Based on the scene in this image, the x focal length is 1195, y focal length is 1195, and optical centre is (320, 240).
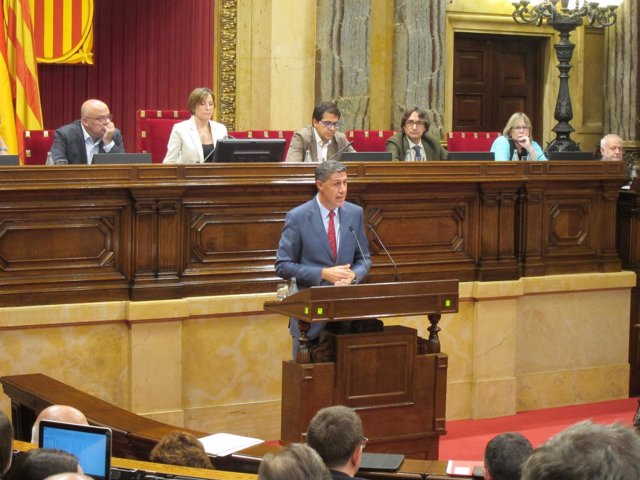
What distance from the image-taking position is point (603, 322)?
7.98m

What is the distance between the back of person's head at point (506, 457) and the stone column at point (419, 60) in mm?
6939

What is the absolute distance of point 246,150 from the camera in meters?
6.84

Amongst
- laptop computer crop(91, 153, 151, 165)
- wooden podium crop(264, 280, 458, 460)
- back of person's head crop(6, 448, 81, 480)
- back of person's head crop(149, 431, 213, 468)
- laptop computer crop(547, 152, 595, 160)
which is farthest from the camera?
laptop computer crop(547, 152, 595, 160)

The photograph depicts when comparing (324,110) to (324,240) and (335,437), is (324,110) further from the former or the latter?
(335,437)

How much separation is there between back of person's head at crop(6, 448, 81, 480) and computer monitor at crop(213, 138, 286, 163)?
4100 mm

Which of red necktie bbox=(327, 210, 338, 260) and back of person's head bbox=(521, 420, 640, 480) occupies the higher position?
red necktie bbox=(327, 210, 338, 260)

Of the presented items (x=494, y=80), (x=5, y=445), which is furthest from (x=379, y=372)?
(x=494, y=80)

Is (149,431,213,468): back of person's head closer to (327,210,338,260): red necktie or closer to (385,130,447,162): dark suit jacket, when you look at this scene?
(327,210,338,260): red necktie

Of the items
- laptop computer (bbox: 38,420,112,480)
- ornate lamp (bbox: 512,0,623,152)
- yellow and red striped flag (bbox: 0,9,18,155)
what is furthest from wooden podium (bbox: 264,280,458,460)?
ornate lamp (bbox: 512,0,623,152)

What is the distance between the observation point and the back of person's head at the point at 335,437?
3.77 m

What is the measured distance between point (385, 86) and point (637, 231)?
120 inches

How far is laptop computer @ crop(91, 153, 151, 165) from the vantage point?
21.3 feet

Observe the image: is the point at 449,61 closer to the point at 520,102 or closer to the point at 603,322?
the point at 520,102

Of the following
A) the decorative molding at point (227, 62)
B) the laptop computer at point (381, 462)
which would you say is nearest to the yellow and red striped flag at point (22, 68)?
the decorative molding at point (227, 62)
